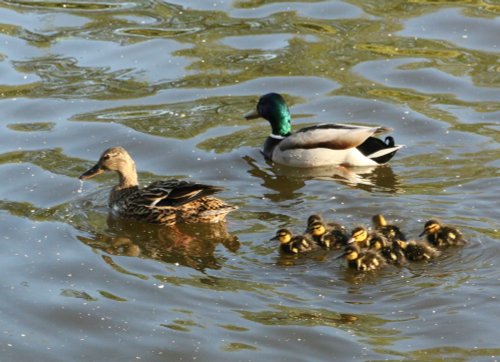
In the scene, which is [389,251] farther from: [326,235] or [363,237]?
[326,235]

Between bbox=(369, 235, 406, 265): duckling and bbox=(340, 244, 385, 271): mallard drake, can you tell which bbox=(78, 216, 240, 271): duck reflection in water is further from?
bbox=(369, 235, 406, 265): duckling

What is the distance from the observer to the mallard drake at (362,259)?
7898mm

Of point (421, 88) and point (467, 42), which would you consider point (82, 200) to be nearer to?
point (421, 88)

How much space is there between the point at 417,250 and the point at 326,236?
62 cm

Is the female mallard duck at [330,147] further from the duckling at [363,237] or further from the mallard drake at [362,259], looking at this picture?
the mallard drake at [362,259]

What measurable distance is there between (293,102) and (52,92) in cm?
229

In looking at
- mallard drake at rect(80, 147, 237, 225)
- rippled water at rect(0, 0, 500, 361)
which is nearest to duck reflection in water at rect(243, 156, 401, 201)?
rippled water at rect(0, 0, 500, 361)

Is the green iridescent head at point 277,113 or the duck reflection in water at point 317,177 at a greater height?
the green iridescent head at point 277,113

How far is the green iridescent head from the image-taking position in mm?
10938

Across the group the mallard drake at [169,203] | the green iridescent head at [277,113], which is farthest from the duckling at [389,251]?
the green iridescent head at [277,113]

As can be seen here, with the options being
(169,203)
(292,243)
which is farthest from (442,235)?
(169,203)

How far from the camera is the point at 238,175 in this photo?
10141 mm

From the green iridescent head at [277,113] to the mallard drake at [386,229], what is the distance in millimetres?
2488

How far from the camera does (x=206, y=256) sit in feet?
27.8
